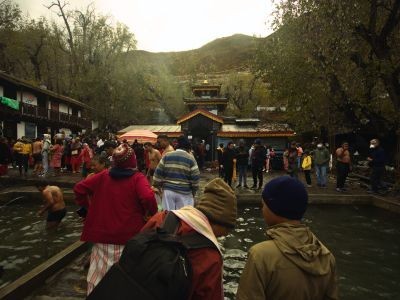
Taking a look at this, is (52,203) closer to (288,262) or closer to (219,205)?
(219,205)

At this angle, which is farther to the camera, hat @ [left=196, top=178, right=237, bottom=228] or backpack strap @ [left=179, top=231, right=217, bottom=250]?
hat @ [left=196, top=178, right=237, bottom=228]

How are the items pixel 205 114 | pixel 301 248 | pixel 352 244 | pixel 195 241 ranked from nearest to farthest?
pixel 195 241 < pixel 301 248 < pixel 352 244 < pixel 205 114

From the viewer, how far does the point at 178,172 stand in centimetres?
548

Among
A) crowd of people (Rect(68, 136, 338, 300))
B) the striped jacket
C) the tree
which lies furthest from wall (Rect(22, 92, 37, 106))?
crowd of people (Rect(68, 136, 338, 300))

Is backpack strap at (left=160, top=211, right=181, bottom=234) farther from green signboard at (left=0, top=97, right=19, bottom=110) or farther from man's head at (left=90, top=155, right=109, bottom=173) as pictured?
green signboard at (left=0, top=97, right=19, bottom=110)

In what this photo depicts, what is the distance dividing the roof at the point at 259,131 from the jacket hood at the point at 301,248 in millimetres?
27706

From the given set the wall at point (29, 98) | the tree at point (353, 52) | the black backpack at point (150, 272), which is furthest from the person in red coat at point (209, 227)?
the wall at point (29, 98)

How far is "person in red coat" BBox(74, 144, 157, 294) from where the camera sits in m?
3.72

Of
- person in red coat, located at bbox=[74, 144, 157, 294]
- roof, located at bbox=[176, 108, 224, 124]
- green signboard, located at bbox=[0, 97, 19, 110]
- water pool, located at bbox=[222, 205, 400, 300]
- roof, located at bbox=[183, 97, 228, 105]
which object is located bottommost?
water pool, located at bbox=[222, 205, 400, 300]

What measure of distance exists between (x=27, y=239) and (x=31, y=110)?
82.6ft

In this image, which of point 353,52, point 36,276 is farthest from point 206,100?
point 36,276

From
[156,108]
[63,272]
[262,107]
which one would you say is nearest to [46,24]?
[156,108]

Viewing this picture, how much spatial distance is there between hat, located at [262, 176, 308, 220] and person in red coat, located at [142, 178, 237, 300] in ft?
0.84

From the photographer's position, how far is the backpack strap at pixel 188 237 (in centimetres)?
186
